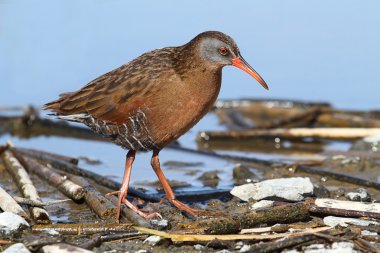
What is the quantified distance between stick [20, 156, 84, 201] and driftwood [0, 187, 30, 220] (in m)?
0.67

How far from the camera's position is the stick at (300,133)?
894 cm

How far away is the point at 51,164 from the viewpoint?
23.3 ft

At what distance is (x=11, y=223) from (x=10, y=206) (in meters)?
0.38

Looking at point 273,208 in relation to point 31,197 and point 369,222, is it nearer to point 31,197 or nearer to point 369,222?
point 369,222

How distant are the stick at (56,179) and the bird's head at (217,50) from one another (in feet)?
4.37

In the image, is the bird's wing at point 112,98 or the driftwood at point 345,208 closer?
the driftwood at point 345,208

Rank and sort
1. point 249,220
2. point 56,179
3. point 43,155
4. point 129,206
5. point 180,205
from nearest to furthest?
point 249,220
point 129,206
point 180,205
point 56,179
point 43,155

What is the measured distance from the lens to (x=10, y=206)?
210 inches

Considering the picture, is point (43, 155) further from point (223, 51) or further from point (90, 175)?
point (223, 51)

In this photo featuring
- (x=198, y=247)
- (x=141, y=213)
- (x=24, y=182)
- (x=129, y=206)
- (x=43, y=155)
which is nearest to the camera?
(x=198, y=247)

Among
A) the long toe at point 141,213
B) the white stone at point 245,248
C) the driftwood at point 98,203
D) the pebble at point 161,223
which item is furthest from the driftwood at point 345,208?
the driftwood at point 98,203

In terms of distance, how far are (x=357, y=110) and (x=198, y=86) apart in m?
4.82

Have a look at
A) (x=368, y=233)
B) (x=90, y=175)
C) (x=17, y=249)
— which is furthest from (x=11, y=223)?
(x=368, y=233)

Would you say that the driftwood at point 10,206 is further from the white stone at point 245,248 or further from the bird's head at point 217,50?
the bird's head at point 217,50
